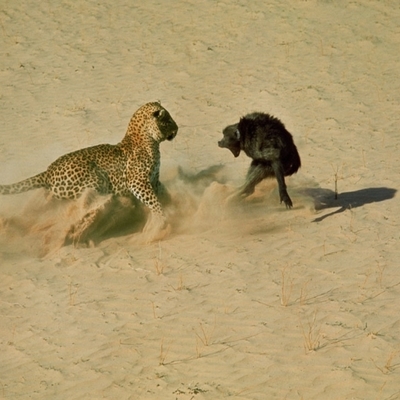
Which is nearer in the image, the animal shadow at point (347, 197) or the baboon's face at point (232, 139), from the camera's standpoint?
the animal shadow at point (347, 197)

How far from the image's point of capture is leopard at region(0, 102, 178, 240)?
36.8 feet

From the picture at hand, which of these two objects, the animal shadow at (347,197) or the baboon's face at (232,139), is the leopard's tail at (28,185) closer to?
the baboon's face at (232,139)

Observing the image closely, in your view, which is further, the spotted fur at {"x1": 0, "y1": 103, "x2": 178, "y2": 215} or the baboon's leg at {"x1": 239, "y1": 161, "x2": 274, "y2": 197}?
the baboon's leg at {"x1": 239, "y1": 161, "x2": 274, "y2": 197}

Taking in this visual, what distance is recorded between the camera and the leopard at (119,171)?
11211 millimetres

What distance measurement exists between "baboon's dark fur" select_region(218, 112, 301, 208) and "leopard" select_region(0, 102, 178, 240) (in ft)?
3.00

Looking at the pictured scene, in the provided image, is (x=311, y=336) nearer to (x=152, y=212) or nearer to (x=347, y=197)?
(x=152, y=212)

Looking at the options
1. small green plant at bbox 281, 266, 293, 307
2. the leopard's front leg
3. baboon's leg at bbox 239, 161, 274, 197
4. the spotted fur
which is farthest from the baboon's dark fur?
small green plant at bbox 281, 266, 293, 307

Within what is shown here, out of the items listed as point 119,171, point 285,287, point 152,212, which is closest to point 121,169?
point 119,171

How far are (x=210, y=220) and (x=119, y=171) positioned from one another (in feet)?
3.75

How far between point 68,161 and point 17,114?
18.5 ft

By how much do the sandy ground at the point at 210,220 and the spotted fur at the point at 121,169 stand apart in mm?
219

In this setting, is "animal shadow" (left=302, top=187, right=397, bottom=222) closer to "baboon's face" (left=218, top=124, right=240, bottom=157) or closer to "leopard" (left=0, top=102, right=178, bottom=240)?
"baboon's face" (left=218, top=124, right=240, bottom=157)

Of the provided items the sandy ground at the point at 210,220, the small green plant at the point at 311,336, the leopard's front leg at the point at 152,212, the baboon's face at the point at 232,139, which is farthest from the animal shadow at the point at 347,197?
the small green plant at the point at 311,336

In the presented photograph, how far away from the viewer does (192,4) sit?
800 inches
